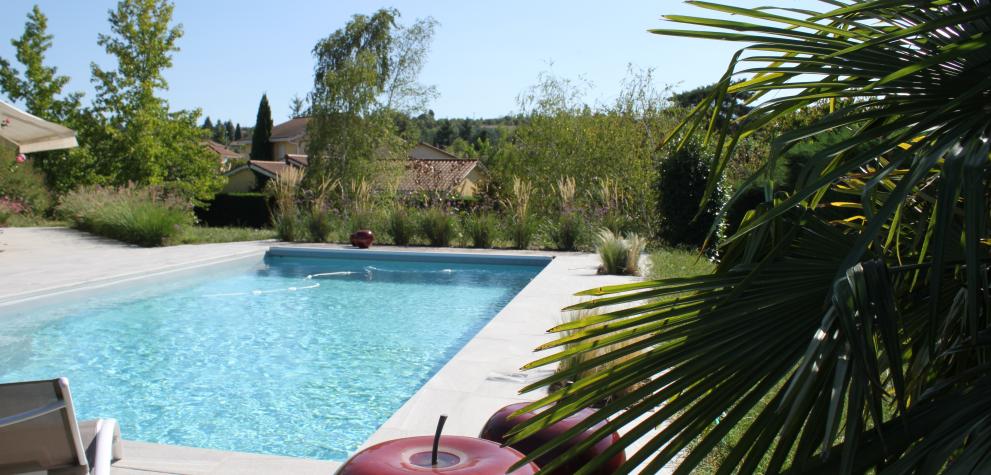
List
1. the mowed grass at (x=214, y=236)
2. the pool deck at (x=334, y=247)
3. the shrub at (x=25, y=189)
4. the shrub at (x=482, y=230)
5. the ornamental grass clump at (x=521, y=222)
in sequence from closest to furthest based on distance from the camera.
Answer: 1. the pool deck at (x=334, y=247)
2. the ornamental grass clump at (x=521, y=222)
3. the shrub at (x=482, y=230)
4. the mowed grass at (x=214, y=236)
5. the shrub at (x=25, y=189)

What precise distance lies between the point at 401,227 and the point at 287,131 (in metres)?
36.6

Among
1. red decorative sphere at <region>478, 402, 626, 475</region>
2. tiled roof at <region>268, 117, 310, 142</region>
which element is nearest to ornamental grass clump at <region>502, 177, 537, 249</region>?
red decorative sphere at <region>478, 402, 626, 475</region>

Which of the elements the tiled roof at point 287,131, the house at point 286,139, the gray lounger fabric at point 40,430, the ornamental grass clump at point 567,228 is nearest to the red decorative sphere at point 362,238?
the ornamental grass clump at point 567,228

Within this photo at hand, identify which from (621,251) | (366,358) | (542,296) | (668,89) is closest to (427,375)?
(366,358)

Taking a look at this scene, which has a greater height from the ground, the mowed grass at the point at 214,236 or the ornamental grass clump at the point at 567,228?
the ornamental grass clump at the point at 567,228

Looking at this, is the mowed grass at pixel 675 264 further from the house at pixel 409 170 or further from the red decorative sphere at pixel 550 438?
the house at pixel 409 170

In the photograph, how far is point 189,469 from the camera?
3129 mm

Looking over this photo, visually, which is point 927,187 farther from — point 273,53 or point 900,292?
point 273,53

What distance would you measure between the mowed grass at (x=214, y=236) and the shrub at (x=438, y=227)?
11.4ft

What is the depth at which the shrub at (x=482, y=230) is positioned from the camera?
13.1 m

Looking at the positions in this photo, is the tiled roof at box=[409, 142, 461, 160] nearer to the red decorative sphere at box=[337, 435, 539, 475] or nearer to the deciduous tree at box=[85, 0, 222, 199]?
the deciduous tree at box=[85, 0, 222, 199]

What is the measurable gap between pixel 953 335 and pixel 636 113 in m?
14.0

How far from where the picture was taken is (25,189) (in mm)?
16875

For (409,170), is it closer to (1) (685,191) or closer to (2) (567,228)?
(2) (567,228)
